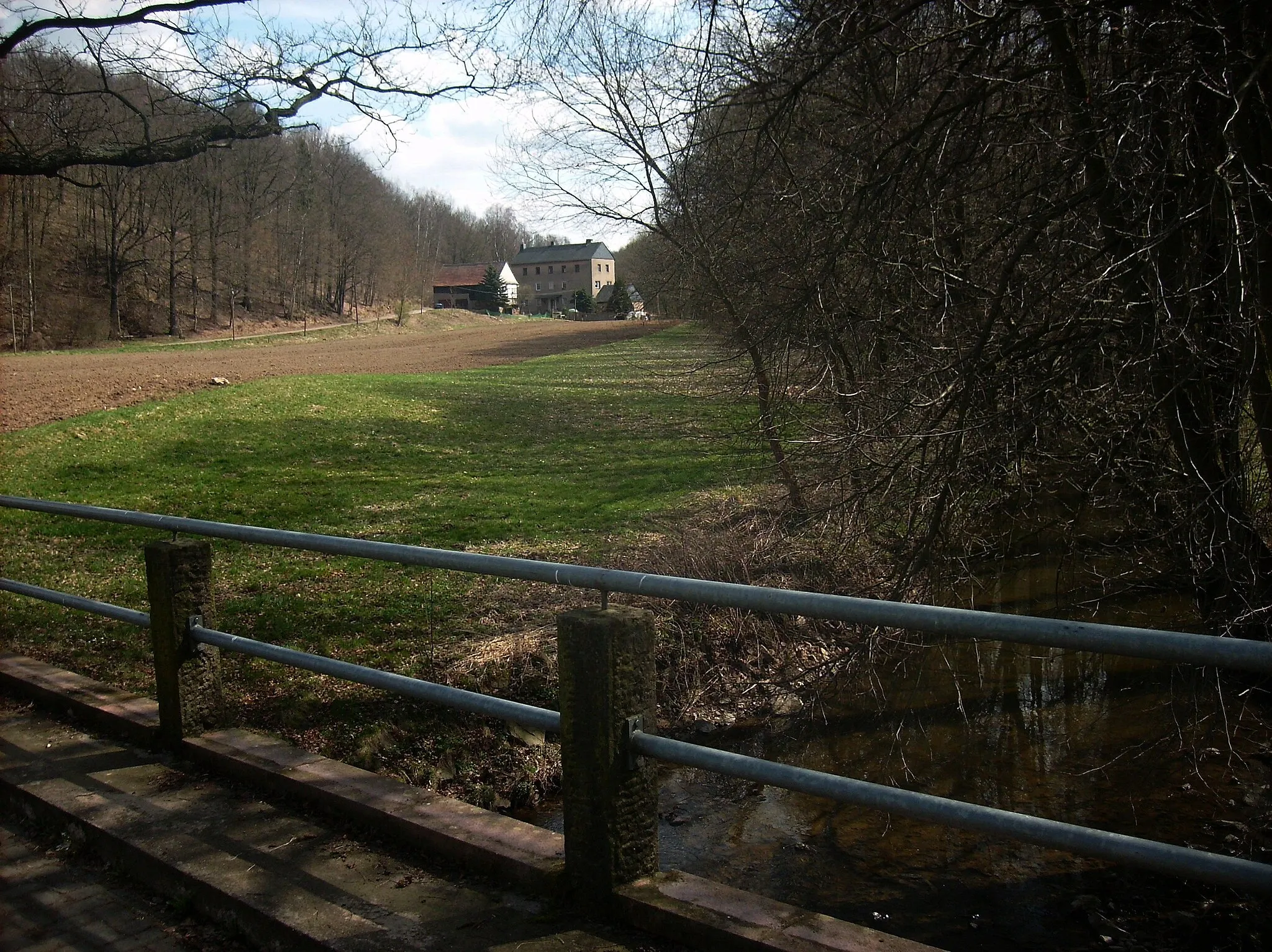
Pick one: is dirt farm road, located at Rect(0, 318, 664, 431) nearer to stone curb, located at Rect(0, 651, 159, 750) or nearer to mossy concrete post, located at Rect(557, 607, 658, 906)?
stone curb, located at Rect(0, 651, 159, 750)

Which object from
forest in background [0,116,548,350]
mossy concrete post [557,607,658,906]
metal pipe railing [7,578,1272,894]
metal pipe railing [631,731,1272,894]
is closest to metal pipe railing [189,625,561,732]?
metal pipe railing [7,578,1272,894]

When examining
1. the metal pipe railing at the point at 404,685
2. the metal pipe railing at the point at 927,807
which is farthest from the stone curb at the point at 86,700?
the metal pipe railing at the point at 927,807

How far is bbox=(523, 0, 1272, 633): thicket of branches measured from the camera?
16.6ft

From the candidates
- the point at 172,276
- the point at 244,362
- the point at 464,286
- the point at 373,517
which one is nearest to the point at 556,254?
the point at 464,286

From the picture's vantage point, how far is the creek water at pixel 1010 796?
509 cm

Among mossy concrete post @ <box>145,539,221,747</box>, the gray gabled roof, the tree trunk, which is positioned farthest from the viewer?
the gray gabled roof

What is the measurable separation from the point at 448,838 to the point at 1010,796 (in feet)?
14.6

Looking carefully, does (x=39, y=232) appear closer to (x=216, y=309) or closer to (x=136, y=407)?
(x=216, y=309)

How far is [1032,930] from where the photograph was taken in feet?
16.4

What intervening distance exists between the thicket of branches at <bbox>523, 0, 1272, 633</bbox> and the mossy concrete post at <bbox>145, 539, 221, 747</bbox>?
3.65 metres

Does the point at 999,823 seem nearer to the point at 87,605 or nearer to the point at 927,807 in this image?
the point at 927,807

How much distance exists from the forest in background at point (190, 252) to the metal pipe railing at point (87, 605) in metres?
25.1

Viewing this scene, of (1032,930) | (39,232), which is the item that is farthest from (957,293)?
(39,232)

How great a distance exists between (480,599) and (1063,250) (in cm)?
575
